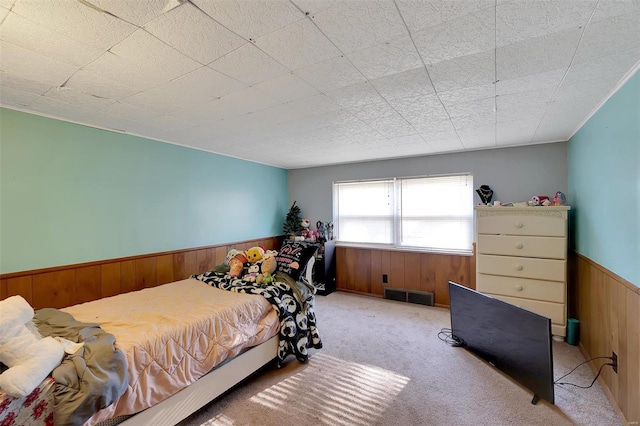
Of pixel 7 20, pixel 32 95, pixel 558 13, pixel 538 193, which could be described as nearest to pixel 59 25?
pixel 7 20

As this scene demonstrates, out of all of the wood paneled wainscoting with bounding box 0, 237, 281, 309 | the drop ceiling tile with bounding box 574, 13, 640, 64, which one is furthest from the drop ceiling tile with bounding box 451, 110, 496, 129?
the wood paneled wainscoting with bounding box 0, 237, 281, 309

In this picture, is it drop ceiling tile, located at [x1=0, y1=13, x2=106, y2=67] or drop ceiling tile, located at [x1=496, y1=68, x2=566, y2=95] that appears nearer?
drop ceiling tile, located at [x1=0, y1=13, x2=106, y2=67]

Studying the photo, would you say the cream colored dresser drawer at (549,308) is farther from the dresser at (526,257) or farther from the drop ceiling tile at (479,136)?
the drop ceiling tile at (479,136)

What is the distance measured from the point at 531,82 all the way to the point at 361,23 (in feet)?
4.52

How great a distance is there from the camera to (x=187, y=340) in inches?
73.3

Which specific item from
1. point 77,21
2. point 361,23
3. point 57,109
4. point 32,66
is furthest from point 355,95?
point 57,109

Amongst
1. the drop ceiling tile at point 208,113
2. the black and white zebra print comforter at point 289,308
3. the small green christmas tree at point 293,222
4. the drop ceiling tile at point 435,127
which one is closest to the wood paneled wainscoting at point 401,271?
the small green christmas tree at point 293,222

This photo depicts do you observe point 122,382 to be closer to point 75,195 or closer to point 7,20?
point 7,20

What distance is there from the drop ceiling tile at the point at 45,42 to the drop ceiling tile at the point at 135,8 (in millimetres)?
392

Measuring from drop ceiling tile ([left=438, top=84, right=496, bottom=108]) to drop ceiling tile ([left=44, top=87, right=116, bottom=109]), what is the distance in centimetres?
260

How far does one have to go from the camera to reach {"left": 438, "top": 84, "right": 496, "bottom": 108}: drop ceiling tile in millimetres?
1972

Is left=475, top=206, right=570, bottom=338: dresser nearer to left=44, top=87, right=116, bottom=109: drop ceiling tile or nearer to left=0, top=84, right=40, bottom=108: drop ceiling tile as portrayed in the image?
left=44, top=87, right=116, bottom=109: drop ceiling tile

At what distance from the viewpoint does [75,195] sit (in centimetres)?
265

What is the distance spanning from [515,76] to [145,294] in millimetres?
3374
